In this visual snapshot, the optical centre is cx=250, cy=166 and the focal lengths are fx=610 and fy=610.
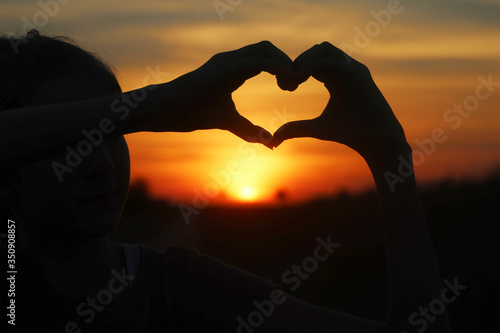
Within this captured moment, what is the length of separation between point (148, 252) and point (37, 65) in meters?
0.74

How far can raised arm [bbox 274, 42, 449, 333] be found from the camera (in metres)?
1.86

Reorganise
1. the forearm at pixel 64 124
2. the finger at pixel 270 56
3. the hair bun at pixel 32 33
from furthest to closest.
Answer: the hair bun at pixel 32 33 → the finger at pixel 270 56 → the forearm at pixel 64 124

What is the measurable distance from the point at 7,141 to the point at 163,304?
0.80 meters

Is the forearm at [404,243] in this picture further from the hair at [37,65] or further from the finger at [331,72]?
the hair at [37,65]

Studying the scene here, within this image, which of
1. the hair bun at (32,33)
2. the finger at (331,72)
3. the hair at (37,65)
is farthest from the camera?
the hair bun at (32,33)

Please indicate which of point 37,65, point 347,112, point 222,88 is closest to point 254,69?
point 222,88

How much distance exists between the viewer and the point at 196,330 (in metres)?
2.04

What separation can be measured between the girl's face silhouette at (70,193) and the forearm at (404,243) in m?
0.83

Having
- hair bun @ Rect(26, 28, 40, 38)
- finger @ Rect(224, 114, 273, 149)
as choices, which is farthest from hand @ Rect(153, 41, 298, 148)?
hair bun @ Rect(26, 28, 40, 38)

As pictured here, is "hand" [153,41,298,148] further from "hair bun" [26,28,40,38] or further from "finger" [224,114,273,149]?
"hair bun" [26,28,40,38]

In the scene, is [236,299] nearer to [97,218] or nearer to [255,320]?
[255,320]

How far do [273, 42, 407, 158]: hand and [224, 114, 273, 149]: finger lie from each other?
0.07 meters

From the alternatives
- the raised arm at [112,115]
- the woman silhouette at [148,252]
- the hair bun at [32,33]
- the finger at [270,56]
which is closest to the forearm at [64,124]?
the raised arm at [112,115]

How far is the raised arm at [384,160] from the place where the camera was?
1.86 metres
